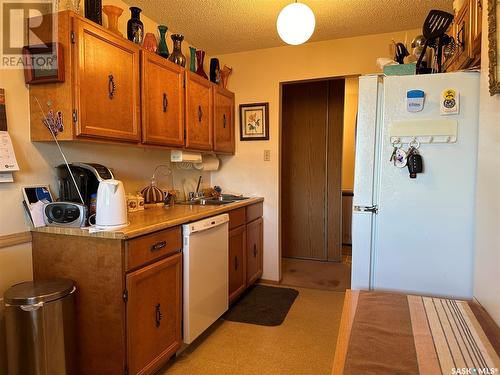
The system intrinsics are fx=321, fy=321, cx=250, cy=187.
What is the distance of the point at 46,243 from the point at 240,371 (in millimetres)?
1331

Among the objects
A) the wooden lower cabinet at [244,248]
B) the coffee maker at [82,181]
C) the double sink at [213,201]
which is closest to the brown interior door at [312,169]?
the wooden lower cabinet at [244,248]

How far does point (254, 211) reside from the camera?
3.17 metres

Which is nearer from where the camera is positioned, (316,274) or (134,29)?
(134,29)

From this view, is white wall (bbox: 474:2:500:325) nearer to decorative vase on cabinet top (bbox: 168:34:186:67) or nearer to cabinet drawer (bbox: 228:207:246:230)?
cabinet drawer (bbox: 228:207:246:230)

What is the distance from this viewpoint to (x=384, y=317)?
1.15m

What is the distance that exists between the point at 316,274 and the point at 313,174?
4.23 feet

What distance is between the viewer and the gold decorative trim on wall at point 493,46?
44.1 inches

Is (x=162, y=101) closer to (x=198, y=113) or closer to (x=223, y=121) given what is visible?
(x=198, y=113)

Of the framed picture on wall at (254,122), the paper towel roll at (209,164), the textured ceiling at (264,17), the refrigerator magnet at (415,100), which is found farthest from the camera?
the framed picture on wall at (254,122)

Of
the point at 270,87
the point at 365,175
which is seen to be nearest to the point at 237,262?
the point at 365,175

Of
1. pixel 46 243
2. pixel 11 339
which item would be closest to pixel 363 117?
pixel 46 243

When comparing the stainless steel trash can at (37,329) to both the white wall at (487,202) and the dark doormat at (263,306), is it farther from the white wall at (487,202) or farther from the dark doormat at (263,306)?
the white wall at (487,202)

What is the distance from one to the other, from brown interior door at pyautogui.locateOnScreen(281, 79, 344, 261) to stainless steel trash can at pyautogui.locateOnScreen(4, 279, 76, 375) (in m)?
3.17

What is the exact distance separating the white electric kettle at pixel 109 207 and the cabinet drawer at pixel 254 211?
151 centimetres
